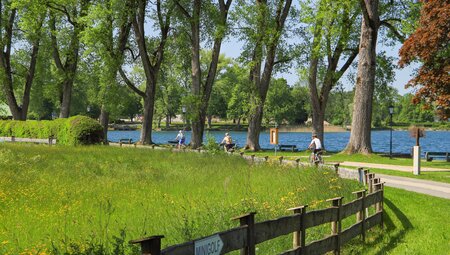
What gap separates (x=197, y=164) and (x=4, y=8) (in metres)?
34.8

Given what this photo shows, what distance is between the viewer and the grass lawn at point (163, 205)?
27.7 feet

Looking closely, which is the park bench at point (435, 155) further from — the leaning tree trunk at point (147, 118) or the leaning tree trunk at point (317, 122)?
the leaning tree trunk at point (147, 118)

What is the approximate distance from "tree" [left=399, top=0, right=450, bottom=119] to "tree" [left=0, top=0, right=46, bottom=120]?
2762 centimetres

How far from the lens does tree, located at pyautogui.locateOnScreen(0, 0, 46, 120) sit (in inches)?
1615

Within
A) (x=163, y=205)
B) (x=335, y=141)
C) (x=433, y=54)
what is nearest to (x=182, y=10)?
(x=433, y=54)

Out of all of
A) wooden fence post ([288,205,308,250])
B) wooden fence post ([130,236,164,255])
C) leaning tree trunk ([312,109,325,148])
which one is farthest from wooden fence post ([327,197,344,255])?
leaning tree trunk ([312,109,325,148])

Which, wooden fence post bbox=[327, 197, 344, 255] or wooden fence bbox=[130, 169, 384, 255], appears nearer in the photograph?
wooden fence bbox=[130, 169, 384, 255]

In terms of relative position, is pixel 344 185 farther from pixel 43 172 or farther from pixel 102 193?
pixel 43 172

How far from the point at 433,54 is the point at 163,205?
620 inches

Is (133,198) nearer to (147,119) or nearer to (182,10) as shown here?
(182,10)

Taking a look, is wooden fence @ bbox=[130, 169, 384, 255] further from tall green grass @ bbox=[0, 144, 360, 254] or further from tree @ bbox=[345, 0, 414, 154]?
tree @ bbox=[345, 0, 414, 154]

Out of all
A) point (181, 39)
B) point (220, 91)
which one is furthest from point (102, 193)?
point (220, 91)

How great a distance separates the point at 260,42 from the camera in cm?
3756

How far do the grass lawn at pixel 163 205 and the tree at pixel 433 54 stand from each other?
771 centimetres
